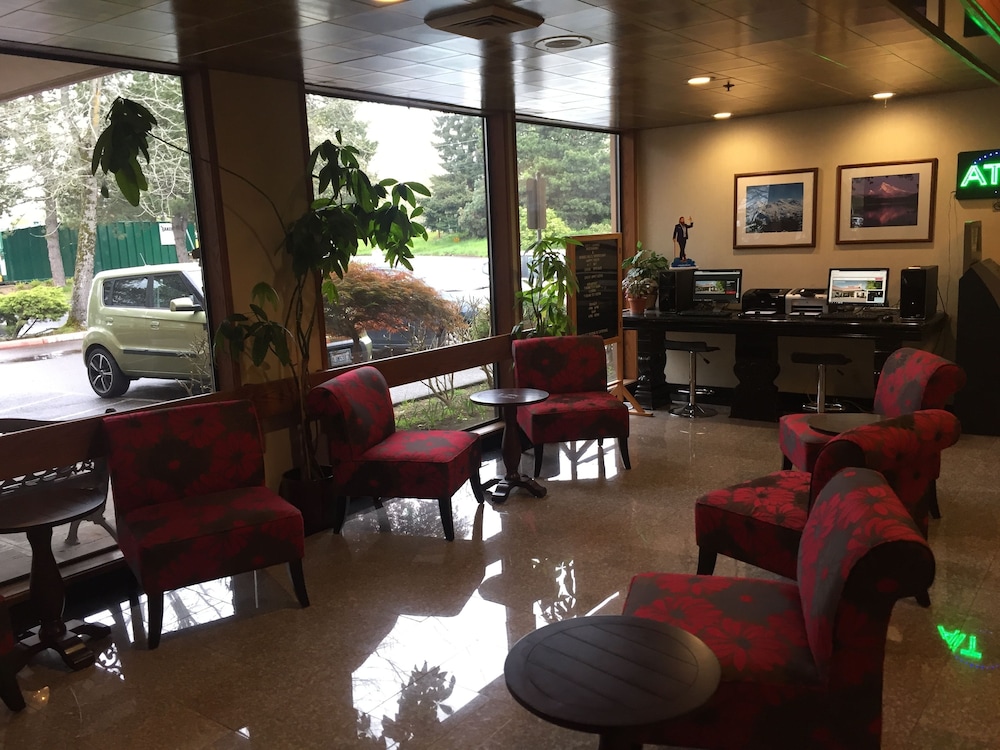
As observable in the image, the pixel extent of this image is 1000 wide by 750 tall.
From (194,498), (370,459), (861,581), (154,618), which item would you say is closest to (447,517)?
(370,459)

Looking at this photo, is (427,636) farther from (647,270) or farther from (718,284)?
(718,284)

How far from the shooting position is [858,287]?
6355 millimetres

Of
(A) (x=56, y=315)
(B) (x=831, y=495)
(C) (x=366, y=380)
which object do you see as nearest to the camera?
(B) (x=831, y=495)

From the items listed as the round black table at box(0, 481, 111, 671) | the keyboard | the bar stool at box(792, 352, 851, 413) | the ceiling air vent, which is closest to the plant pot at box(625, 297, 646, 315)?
the keyboard

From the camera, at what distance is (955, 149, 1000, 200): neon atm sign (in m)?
5.89

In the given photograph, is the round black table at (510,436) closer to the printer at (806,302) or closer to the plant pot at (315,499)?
the plant pot at (315,499)

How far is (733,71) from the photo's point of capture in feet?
15.7

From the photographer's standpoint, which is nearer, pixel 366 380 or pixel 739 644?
pixel 739 644

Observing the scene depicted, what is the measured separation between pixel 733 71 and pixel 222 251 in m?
3.17

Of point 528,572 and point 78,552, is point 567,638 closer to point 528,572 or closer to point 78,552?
point 528,572

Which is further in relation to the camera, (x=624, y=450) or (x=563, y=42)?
(x=624, y=450)

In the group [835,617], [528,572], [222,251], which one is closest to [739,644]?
[835,617]

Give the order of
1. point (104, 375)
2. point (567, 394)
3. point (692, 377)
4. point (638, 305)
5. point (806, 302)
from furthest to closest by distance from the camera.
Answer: point (638, 305) < point (692, 377) < point (806, 302) < point (567, 394) < point (104, 375)

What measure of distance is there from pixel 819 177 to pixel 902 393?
3032 mm
